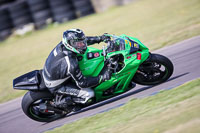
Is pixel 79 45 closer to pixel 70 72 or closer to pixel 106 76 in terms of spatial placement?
pixel 70 72

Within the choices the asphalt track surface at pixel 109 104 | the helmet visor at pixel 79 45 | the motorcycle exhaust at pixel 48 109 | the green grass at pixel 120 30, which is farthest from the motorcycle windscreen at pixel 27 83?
the green grass at pixel 120 30

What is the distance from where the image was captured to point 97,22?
684 inches

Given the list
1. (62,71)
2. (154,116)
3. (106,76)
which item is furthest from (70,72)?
(154,116)

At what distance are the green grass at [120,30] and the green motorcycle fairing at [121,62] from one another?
3.69 m

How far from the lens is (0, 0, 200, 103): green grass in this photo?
10445 mm

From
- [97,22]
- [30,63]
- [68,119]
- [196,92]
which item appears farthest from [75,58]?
[97,22]

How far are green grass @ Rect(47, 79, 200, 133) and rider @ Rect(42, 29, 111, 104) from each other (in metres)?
0.64

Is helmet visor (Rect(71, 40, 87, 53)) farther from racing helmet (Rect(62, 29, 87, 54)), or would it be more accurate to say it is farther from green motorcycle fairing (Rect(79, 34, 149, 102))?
green motorcycle fairing (Rect(79, 34, 149, 102))

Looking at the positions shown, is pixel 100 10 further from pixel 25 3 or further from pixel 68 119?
pixel 68 119

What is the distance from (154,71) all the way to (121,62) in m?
0.72

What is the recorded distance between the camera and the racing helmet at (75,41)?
559 centimetres

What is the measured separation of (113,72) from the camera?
595cm

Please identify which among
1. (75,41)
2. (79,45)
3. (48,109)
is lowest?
(48,109)

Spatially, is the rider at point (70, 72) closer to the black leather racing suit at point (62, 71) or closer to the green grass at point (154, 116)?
the black leather racing suit at point (62, 71)
